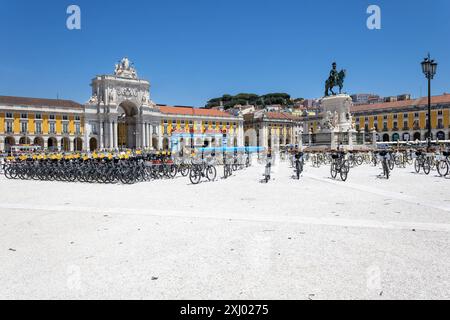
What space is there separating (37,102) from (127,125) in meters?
22.2

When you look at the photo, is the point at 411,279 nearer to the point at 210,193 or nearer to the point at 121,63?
the point at 210,193

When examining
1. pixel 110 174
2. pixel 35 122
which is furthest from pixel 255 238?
pixel 35 122

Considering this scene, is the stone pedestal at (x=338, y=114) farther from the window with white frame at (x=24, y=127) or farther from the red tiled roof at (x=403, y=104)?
the window with white frame at (x=24, y=127)

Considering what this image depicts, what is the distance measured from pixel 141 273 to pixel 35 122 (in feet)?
283

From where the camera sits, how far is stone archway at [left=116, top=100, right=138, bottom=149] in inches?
3708

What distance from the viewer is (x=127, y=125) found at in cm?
9694

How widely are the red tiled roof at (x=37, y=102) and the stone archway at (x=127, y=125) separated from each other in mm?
10708

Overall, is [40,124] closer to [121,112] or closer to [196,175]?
[121,112]

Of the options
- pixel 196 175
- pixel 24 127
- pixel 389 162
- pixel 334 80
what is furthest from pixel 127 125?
pixel 196 175

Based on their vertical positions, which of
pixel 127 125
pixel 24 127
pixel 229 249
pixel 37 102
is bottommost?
pixel 229 249

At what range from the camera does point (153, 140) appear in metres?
96.0

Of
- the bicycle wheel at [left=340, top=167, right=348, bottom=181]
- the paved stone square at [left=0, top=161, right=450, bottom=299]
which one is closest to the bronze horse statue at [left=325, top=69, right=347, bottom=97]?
the bicycle wheel at [left=340, top=167, right=348, bottom=181]

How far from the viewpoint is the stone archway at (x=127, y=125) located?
9419 centimetres
